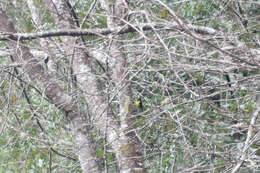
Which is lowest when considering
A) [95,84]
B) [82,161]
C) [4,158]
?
[4,158]

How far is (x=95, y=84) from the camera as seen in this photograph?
12.0ft

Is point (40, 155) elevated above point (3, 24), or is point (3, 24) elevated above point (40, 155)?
point (3, 24)

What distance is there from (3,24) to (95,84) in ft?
3.24

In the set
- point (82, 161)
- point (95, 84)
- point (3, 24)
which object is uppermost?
point (3, 24)

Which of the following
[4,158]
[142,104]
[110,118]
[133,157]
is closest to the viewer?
[133,157]

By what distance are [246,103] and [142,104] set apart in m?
1.08

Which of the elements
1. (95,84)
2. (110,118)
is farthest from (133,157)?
(95,84)

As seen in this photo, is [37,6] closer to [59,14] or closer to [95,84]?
[59,14]

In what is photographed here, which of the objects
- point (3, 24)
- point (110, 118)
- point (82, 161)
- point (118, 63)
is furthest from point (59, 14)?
point (82, 161)

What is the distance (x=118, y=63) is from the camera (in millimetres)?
3496

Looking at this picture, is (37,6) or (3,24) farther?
(37,6)

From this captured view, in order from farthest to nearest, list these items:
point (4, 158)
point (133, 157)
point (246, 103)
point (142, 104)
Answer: point (4, 158) → point (142, 104) → point (246, 103) → point (133, 157)

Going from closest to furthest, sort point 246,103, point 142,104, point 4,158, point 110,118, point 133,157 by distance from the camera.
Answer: point 133,157 → point 110,118 → point 246,103 → point 142,104 → point 4,158

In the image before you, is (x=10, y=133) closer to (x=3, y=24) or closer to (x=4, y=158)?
(x=4, y=158)
